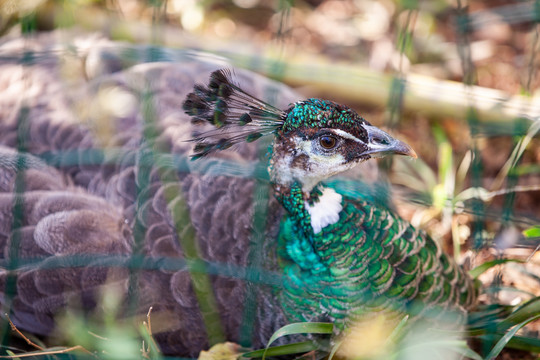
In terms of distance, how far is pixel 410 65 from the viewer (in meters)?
3.99

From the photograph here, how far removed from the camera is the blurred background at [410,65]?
9.33 feet

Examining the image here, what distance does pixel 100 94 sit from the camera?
113 inches

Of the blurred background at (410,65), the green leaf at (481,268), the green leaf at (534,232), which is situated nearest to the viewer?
the green leaf at (534,232)

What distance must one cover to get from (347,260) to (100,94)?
143 cm

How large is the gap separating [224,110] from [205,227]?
0.56 meters

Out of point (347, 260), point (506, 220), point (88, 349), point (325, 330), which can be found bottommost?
point (88, 349)

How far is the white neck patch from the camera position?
2068 mm

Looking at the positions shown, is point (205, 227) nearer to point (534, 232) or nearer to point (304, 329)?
point (304, 329)

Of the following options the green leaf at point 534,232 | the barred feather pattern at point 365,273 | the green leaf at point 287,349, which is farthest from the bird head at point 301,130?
the green leaf at point 287,349

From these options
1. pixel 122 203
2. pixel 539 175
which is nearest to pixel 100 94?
pixel 122 203

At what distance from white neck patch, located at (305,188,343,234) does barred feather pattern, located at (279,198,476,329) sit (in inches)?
0.7

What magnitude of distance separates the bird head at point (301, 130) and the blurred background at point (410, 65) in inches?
19.3

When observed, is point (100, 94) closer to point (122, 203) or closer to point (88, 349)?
point (122, 203)

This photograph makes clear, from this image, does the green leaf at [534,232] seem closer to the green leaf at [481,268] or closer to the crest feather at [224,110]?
the green leaf at [481,268]
